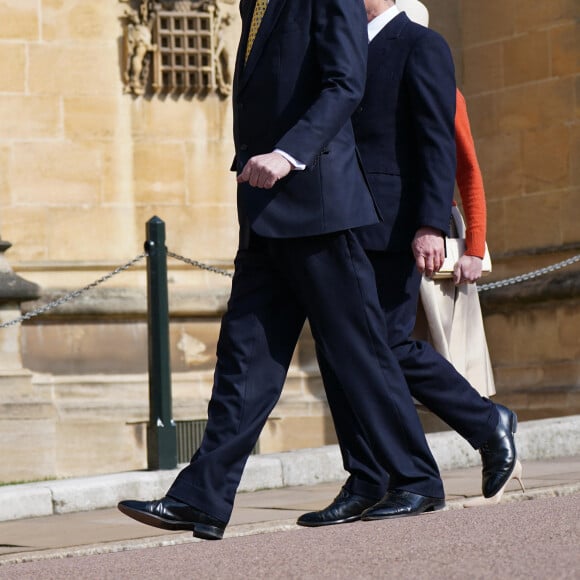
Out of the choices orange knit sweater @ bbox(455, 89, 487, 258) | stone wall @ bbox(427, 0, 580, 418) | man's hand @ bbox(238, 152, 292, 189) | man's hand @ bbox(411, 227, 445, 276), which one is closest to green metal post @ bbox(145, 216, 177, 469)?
orange knit sweater @ bbox(455, 89, 487, 258)

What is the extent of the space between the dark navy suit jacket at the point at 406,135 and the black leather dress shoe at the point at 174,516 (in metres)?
0.94

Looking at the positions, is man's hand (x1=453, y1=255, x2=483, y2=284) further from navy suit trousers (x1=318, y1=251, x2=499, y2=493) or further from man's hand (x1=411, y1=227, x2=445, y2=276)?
man's hand (x1=411, y1=227, x2=445, y2=276)

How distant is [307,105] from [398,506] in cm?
116

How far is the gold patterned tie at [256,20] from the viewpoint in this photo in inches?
185

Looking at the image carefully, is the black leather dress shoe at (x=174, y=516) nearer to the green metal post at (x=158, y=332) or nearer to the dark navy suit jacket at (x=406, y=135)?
the dark navy suit jacket at (x=406, y=135)

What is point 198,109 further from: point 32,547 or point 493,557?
point 493,557

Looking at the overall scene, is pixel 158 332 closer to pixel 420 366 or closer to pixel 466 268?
pixel 466 268

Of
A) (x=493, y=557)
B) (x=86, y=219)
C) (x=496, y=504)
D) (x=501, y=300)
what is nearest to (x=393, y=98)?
(x=496, y=504)

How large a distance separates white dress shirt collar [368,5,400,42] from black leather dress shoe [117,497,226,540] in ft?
5.10

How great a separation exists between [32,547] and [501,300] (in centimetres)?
620

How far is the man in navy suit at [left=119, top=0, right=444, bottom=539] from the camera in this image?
4.55 meters

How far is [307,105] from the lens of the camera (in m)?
4.64

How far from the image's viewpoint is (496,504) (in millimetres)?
5211

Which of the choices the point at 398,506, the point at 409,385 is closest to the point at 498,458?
the point at 409,385
